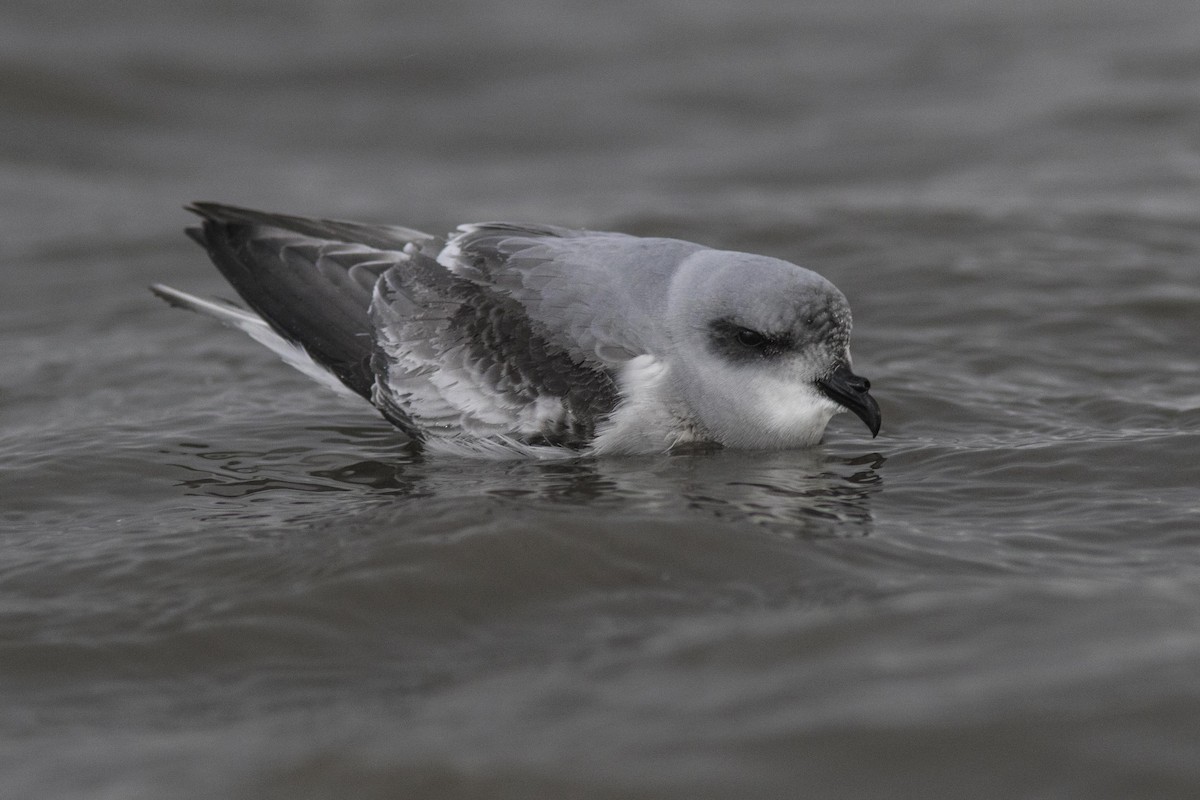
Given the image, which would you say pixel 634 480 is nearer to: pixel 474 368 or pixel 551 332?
pixel 551 332

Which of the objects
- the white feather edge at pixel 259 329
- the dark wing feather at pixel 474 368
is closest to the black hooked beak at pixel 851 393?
the dark wing feather at pixel 474 368

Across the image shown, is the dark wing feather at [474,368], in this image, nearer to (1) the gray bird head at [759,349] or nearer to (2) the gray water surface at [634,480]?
A: (2) the gray water surface at [634,480]

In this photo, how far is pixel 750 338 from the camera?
666 cm

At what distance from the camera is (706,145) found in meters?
12.6

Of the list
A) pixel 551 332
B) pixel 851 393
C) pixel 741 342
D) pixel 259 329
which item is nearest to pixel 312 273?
pixel 259 329

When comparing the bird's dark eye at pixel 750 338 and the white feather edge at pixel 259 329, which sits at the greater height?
the bird's dark eye at pixel 750 338

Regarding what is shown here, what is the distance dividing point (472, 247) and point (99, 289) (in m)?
3.69

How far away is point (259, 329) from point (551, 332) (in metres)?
1.71

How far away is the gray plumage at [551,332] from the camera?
21.9 ft

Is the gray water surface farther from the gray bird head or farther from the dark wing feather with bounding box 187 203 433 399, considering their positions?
the dark wing feather with bounding box 187 203 433 399

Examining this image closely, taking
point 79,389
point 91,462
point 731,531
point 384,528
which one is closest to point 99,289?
point 79,389

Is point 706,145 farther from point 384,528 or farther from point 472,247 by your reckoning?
point 384,528

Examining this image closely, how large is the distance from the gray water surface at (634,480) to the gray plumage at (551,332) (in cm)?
24

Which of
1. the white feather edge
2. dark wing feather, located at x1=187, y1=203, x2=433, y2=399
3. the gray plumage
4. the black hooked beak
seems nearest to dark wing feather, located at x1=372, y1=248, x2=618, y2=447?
the gray plumage
